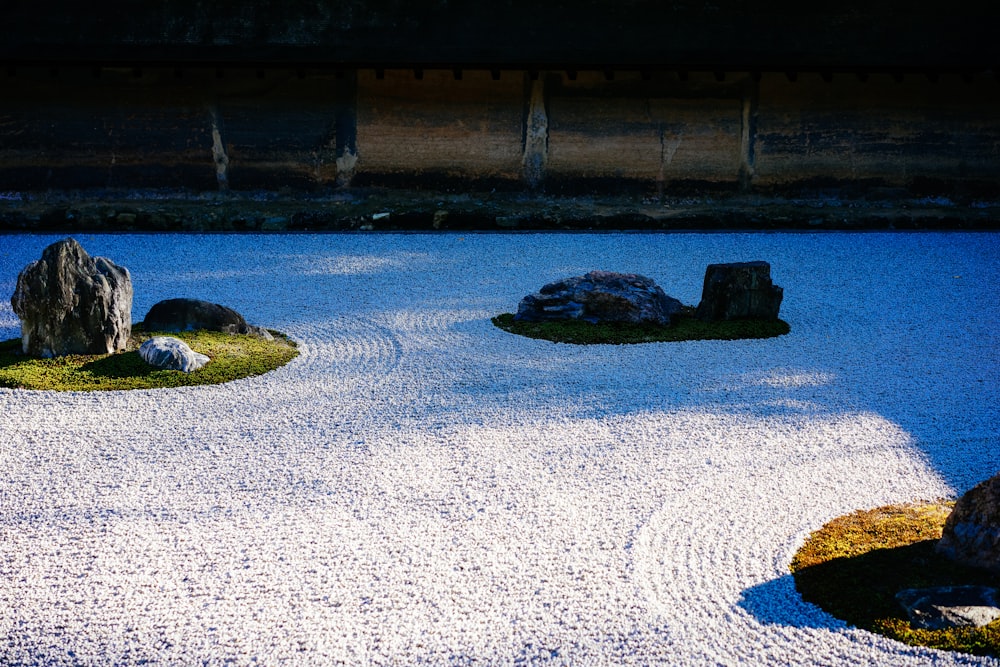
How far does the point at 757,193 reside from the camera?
13.1 meters

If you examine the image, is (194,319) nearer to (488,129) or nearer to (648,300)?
(648,300)

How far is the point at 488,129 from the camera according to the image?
12797mm

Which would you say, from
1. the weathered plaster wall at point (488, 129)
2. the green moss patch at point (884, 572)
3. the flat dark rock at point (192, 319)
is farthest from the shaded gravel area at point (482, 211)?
the green moss patch at point (884, 572)

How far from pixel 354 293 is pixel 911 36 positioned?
8.50m

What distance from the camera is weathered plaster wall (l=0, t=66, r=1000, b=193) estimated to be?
12.5 metres

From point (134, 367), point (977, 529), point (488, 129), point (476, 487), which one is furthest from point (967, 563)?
point (488, 129)

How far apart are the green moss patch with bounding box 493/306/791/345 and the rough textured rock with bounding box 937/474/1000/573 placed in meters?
3.52

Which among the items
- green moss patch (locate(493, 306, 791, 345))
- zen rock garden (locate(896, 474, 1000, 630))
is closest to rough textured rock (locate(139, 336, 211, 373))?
green moss patch (locate(493, 306, 791, 345))

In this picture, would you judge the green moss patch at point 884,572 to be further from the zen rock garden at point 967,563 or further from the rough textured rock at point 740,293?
the rough textured rock at point 740,293

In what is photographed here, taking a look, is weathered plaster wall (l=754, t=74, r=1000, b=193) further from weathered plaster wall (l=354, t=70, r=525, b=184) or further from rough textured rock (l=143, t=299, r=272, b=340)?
rough textured rock (l=143, t=299, r=272, b=340)

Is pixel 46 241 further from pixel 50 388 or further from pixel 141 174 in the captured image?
pixel 50 388

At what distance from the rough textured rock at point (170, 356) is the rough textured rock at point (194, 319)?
0.71m

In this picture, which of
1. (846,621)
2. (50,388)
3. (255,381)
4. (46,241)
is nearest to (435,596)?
(846,621)

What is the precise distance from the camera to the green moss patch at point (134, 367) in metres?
5.75
